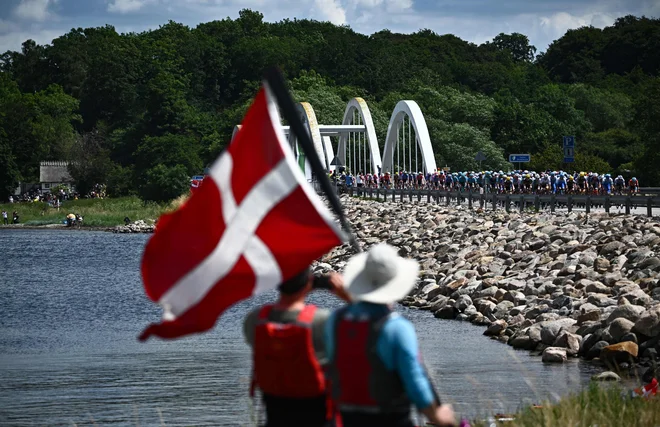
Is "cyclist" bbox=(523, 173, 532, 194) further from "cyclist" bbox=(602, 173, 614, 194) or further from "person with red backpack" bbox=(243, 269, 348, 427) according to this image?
"person with red backpack" bbox=(243, 269, 348, 427)

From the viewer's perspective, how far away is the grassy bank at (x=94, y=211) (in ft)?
299

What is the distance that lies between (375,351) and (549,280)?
775 inches

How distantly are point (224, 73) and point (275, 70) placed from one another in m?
148

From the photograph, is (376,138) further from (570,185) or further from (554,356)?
(554,356)

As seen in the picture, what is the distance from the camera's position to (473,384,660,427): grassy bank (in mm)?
8445

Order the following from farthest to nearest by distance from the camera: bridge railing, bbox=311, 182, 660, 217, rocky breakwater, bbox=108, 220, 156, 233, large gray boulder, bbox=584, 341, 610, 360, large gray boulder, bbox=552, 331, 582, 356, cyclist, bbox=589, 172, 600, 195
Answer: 1. rocky breakwater, bbox=108, 220, 156, 233
2. cyclist, bbox=589, 172, 600, 195
3. bridge railing, bbox=311, 182, 660, 217
4. large gray boulder, bbox=552, 331, 582, 356
5. large gray boulder, bbox=584, 341, 610, 360

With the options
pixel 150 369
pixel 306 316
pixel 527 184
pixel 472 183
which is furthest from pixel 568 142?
pixel 306 316

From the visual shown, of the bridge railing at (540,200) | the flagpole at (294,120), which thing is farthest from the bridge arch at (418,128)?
the flagpole at (294,120)

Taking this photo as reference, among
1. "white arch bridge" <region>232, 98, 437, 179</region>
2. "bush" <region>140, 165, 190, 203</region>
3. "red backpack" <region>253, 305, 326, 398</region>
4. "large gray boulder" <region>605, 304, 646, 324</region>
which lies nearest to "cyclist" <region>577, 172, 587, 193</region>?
"white arch bridge" <region>232, 98, 437, 179</region>

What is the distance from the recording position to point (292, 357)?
5.77 meters

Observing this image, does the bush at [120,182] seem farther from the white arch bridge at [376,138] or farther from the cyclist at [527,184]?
the cyclist at [527,184]

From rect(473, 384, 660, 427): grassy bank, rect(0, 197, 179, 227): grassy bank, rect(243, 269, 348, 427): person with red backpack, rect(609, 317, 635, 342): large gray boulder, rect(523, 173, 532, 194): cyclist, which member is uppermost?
rect(243, 269, 348, 427): person with red backpack

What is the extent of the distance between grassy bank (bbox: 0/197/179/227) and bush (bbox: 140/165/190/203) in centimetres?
92

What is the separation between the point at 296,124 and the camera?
6.14m
